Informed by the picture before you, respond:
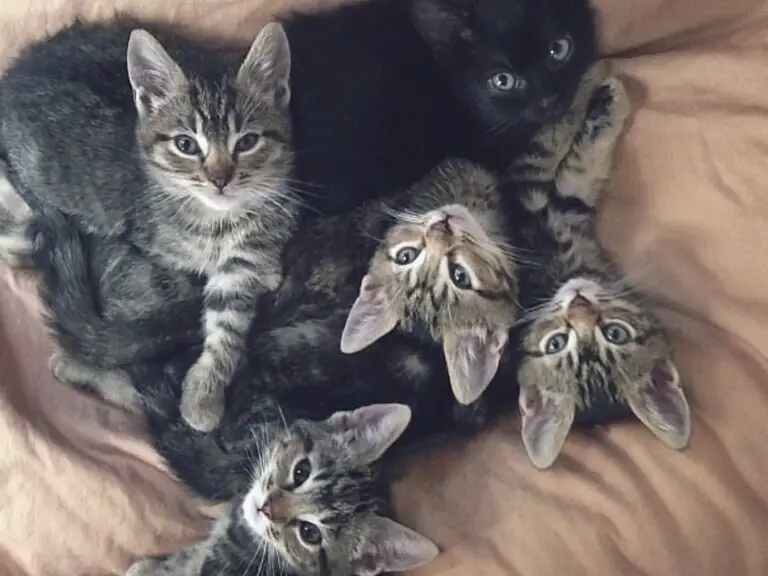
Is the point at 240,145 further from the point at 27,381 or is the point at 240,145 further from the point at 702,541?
the point at 702,541

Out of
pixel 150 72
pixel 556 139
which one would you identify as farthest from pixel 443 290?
pixel 150 72

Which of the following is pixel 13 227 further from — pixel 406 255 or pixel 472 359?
pixel 472 359

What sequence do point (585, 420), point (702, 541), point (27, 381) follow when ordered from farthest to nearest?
1. point (27, 381)
2. point (585, 420)
3. point (702, 541)

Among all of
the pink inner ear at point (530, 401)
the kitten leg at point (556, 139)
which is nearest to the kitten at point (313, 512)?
the pink inner ear at point (530, 401)

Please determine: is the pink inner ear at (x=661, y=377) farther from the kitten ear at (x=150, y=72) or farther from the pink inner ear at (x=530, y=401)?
the kitten ear at (x=150, y=72)

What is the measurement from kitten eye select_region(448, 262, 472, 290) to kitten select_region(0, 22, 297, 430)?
12.6 inches

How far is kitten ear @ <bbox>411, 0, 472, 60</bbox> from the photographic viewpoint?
1.66 metres

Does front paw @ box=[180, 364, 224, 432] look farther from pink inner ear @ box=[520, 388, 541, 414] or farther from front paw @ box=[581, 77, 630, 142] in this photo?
front paw @ box=[581, 77, 630, 142]

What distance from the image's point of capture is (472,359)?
1555 millimetres

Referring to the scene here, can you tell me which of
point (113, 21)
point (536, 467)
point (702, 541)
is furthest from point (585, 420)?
point (113, 21)

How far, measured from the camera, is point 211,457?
1.60 m

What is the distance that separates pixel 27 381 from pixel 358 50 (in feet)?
2.83

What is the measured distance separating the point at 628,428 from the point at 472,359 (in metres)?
0.29

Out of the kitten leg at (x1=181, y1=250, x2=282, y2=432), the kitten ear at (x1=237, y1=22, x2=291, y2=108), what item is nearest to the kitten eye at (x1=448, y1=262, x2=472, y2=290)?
the kitten leg at (x1=181, y1=250, x2=282, y2=432)
